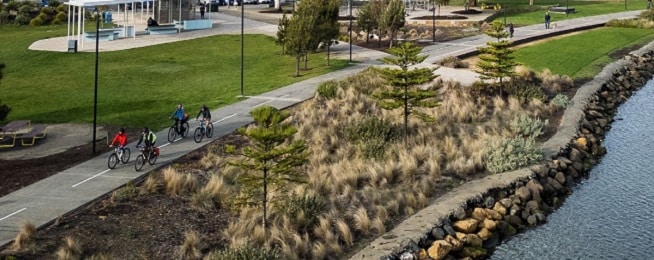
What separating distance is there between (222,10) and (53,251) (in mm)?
72100

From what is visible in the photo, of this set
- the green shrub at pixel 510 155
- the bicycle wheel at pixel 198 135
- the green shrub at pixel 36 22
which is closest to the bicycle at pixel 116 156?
the bicycle wheel at pixel 198 135

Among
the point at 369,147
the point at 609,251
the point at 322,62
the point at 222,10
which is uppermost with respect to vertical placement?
the point at 222,10

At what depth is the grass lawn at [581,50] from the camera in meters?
45.6

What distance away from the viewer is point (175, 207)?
21297mm

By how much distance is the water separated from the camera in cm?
1988

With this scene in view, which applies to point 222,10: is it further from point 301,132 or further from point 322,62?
point 301,132

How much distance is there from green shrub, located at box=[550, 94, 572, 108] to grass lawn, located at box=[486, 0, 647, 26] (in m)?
Result: 35.6

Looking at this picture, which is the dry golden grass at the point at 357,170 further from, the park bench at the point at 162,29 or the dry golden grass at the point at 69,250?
the park bench at the point at 162,29

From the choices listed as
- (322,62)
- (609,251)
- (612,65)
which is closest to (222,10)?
(322,62)

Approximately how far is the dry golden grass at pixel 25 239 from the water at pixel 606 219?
1198 centimetres

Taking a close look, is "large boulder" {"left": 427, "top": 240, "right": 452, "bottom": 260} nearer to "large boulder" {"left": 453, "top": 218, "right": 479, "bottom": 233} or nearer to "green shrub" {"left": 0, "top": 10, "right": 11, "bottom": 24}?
"large boulder" {"left": 453, "top": 218, "right": 479, "bottom": 233}

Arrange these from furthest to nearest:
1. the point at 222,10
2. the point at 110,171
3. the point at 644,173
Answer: the point at 222,10, the point at 644,173, the point at 110,171

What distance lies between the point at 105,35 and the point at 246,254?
4732cm

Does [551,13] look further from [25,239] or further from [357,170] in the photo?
[25,239]
